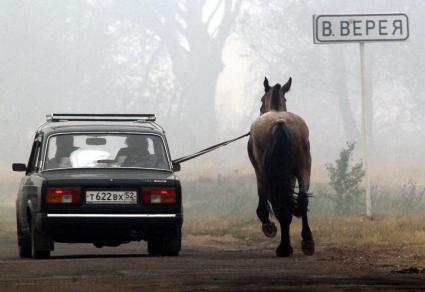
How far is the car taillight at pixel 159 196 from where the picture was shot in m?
15.8

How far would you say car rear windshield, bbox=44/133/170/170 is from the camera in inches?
653

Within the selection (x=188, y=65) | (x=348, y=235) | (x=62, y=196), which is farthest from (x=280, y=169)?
(x=188, y=65)

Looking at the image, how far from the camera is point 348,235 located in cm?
2003

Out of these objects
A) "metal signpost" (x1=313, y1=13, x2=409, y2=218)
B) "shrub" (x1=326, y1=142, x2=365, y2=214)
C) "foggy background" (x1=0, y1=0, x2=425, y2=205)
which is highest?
"foggy background" (x1=0, y1=0, x2=425, y2=205)

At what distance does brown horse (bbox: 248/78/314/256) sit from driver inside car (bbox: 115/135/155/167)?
4.53 feet

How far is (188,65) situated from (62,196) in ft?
165

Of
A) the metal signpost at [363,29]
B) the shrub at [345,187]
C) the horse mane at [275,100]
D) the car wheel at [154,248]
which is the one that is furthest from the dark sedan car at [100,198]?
the shrub at [345,187]

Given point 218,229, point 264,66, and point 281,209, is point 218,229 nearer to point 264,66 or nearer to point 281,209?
point 281,209

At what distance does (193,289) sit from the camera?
11.4 meters

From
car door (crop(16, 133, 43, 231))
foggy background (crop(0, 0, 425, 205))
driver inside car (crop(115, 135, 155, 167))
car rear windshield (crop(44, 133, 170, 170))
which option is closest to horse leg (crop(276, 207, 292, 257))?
car rear windshield (crop(44, 133, 170, 170))

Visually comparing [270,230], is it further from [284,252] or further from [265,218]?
[284,252]

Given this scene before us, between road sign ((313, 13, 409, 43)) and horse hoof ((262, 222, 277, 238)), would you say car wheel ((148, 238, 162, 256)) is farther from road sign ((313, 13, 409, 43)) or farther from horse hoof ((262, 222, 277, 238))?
road sign ((313, 13, 409, 43))

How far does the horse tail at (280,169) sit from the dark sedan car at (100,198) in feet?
3.84

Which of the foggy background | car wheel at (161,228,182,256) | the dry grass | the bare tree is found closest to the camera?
car wheel at (161,228,182,256)
